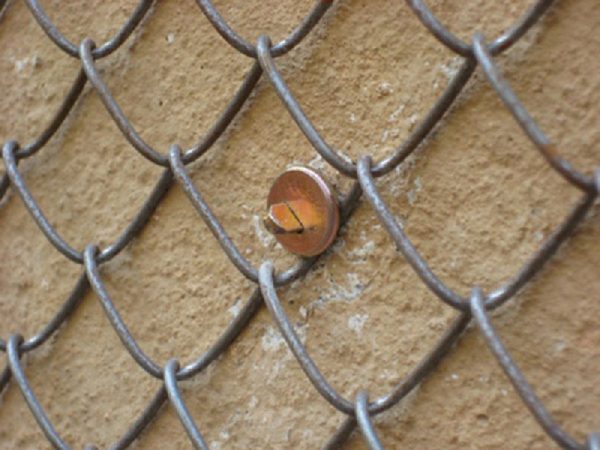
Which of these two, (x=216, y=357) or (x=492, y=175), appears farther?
(x=216, y=357)

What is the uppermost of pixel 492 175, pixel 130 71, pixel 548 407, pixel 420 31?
pixel 130 71

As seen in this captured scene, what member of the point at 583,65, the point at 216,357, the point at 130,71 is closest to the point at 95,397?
the point at 216,357

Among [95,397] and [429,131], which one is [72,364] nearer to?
[95,397]
